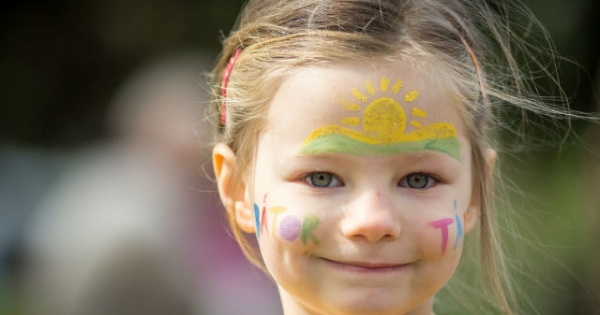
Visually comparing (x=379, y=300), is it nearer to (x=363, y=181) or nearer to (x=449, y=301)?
(x=363, y=181)

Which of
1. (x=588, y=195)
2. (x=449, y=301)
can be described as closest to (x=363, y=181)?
(x=449, y=301)

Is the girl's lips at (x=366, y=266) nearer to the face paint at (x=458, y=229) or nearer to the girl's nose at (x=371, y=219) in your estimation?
the girl's nose at (x=371, y=219)

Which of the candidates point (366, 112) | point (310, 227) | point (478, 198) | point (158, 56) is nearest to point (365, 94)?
point (366, 112)

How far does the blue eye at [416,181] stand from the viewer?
2260 mm

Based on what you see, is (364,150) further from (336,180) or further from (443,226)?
(443,226)

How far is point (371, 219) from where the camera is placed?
2.15 metres

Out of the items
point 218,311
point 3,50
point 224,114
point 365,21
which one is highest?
point 3,50

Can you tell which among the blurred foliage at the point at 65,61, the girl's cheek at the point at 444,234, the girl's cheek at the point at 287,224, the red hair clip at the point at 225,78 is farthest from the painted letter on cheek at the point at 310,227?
the blurred foliage at the point at 65,61

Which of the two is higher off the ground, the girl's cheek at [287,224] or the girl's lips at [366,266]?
the girl's cheek at [287,224]

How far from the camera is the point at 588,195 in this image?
4945mm

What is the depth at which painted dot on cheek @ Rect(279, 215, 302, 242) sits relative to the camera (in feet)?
7.34

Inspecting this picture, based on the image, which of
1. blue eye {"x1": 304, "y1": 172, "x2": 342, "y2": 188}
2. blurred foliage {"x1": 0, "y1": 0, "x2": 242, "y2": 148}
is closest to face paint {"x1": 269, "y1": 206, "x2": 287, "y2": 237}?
blue eye {"x1": 304, "y1": 172, "x2": 342, "y2": 188}

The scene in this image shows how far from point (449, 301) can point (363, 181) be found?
1383mm

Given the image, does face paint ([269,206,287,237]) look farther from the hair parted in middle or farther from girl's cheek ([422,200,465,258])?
girl's cheek ([422,200,465,258])
